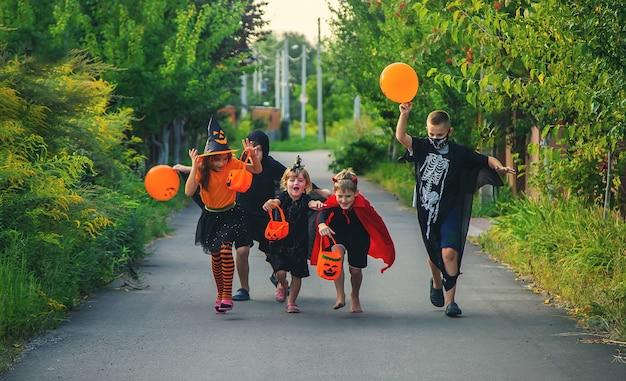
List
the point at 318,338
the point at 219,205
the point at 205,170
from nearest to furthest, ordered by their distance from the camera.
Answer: the point at 318,338
the point at 205,170
the point at 219,205

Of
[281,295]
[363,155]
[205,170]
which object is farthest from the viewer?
[363,155]

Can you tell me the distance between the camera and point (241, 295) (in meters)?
10.8

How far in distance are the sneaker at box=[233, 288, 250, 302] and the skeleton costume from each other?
1.88 metres

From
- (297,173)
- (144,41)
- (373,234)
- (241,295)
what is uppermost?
(144,41)

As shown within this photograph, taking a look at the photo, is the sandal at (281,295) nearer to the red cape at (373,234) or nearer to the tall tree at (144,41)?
the red cape at (373,234)

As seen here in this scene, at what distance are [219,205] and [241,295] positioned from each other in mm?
1061

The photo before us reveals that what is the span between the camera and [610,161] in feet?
39.3

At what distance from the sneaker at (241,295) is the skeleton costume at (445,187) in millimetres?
1878

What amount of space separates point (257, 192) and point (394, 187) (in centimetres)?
1664

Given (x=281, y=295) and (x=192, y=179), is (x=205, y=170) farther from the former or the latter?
(x=281, y=295)

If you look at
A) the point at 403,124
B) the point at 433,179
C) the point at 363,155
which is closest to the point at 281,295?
the point at 433,179

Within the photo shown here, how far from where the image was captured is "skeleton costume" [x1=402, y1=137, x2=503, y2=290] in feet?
32.2

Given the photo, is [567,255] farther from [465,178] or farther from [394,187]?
[394,187]

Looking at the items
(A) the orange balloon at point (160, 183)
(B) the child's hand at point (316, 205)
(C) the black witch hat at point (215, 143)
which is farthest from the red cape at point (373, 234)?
(A) the orange balloon at point (160, 183)
